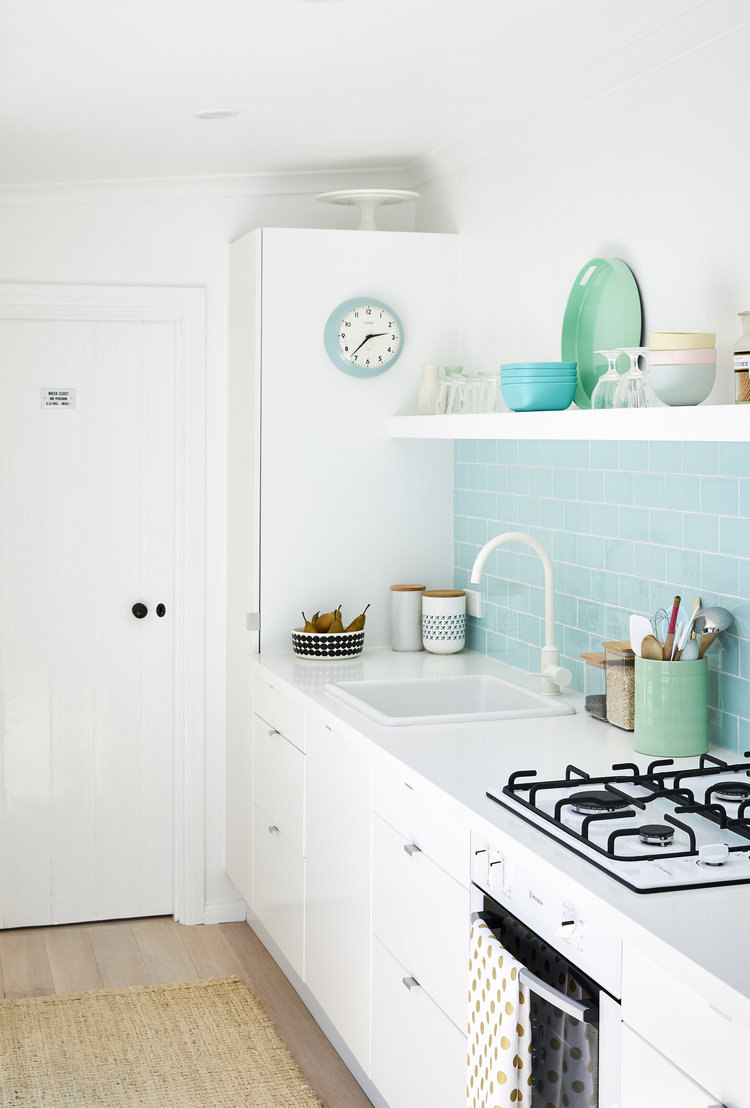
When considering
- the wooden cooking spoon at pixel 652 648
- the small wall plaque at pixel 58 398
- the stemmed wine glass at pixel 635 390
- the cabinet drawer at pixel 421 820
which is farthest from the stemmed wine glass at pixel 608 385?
the small wall plaque at pixel 58 398

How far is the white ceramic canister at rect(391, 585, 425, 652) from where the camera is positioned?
386 cm

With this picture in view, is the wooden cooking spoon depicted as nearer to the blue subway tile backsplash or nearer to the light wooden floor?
the blue subway tile backsplash

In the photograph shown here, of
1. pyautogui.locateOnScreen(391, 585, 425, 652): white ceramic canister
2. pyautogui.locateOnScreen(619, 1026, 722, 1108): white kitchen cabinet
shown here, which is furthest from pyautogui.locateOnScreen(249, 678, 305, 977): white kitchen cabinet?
pyautogui.locateOnScreen(619, 1026, 722, 1108): white kitchen cabinet

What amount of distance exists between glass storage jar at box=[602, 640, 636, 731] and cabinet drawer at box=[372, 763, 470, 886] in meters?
0.55

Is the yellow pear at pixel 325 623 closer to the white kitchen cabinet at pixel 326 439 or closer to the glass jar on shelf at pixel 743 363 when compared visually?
the white kitchen cabinet at pixel 326 439

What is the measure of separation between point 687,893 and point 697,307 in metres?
1.32

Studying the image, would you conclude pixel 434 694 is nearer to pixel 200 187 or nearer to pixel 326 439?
pixel 326 439

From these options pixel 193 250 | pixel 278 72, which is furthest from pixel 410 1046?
pixel 193 250

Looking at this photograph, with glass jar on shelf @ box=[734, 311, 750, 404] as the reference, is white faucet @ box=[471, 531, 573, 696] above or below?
below

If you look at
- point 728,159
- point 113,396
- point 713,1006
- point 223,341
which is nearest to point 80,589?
point 113,396

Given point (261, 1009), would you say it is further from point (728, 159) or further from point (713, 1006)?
point (728, 159)

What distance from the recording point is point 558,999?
6.05 ft

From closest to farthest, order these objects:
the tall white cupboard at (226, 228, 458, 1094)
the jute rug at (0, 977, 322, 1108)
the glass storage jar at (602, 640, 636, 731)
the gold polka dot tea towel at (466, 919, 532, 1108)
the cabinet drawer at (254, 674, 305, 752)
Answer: the gold polka dot tea towel at (466, 919, 532, 1108) < the glass storage jar at (602, 640, 636, 731) < the jute rug at (0, 977, 322, 1108) < the cabinet drawer at (254, 674, 305, 752) < the tall white cupboard at (226, 228, 458, 1094)

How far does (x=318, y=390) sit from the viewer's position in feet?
12.6
